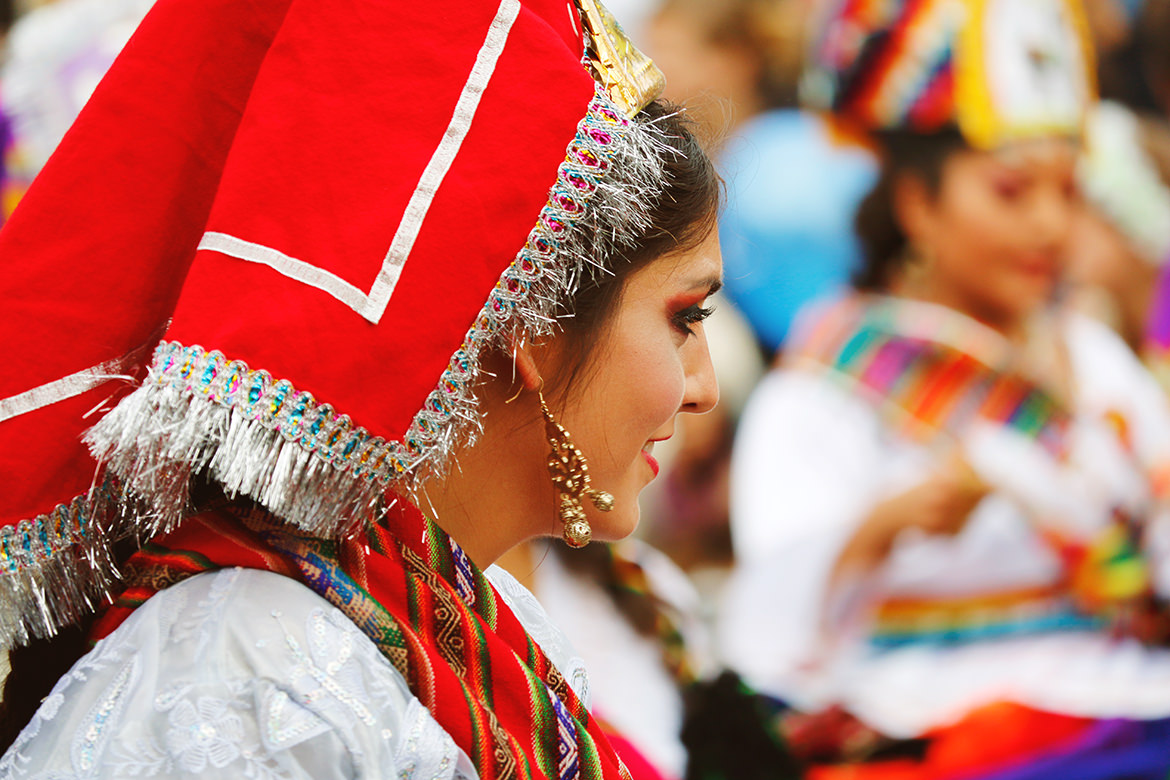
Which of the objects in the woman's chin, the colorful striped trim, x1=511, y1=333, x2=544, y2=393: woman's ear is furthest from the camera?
the colorful striped trim

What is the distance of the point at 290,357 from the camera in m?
0.87

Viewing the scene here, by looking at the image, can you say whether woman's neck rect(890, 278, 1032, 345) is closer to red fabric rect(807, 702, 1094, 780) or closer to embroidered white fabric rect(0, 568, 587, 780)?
red fabric rect(807, 702, 1094, 780)

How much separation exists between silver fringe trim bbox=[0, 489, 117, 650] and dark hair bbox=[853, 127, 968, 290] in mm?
2720

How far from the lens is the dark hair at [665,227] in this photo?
1.12 m

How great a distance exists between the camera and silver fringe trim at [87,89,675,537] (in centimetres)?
87

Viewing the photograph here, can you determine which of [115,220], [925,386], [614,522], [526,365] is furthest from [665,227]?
[925,386]

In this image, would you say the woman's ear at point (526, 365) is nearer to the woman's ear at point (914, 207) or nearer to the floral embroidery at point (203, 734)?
the floral embroidery at point (203, 734)

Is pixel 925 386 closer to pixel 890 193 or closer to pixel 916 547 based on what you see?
pixel 916 547

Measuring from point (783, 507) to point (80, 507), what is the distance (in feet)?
8.38

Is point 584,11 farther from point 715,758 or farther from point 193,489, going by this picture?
point 715,758

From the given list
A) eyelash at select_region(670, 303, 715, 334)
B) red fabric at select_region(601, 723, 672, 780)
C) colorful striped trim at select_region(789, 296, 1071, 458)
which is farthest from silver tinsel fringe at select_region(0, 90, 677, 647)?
colorful striped trim at select_region(789, 296, 1071, 458)

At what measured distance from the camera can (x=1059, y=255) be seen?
3.38 metres

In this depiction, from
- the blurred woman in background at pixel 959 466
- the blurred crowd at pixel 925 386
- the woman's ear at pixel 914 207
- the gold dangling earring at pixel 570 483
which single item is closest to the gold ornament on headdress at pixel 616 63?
the gold dangling earring at pixel 570 483

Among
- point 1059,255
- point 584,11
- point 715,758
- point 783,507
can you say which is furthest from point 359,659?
point 1059,255
